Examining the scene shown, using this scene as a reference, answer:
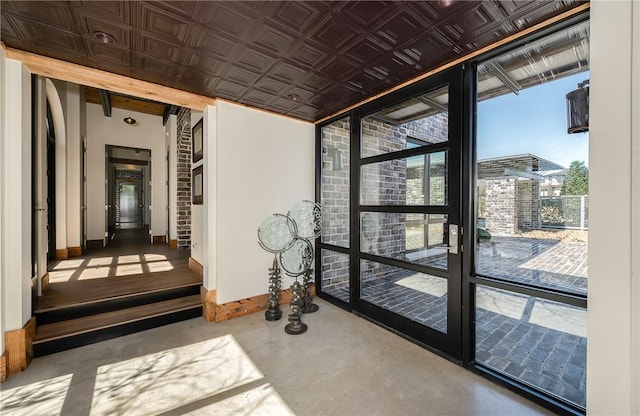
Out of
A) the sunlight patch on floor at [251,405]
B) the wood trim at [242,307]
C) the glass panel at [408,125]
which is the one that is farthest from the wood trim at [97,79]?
the sunlight patch on floor at [251,405]

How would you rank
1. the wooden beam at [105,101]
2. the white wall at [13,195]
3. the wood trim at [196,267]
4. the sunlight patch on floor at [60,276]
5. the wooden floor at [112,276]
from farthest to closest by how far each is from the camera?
the wooden beam at [105,101] → the wood trim at [196,267] → the sunlight patch on floor at [60,276] → the wooden floor at [112,276] → the white wall at [13,195]

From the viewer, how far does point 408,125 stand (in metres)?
2.74

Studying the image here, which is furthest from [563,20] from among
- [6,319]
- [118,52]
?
[6,319]

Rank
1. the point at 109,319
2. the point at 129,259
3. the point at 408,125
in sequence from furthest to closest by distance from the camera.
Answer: the point at 129,259
the point at 408,125
the point at 109,319

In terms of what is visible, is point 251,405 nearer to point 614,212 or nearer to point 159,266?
point 614,212

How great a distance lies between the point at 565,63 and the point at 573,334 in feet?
6.09

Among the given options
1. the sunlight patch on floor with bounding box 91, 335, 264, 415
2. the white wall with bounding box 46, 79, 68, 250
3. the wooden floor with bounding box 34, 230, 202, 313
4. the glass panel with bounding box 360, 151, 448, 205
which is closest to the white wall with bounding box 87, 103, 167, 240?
the wooden floor with bounding box 34, 230, 202, 313

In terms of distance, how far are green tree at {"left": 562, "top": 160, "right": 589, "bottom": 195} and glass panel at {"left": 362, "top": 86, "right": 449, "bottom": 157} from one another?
86 cm

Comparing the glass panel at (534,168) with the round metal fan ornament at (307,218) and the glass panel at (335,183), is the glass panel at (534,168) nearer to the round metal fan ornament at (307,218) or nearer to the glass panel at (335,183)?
the glass panel at (335,183)

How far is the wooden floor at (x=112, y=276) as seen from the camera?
9.23 ft

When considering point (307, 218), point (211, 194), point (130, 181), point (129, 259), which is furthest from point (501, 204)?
point (130, 181)

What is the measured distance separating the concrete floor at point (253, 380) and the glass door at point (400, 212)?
391 mm

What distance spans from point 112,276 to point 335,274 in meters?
3.07

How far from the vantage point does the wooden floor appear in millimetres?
2814
